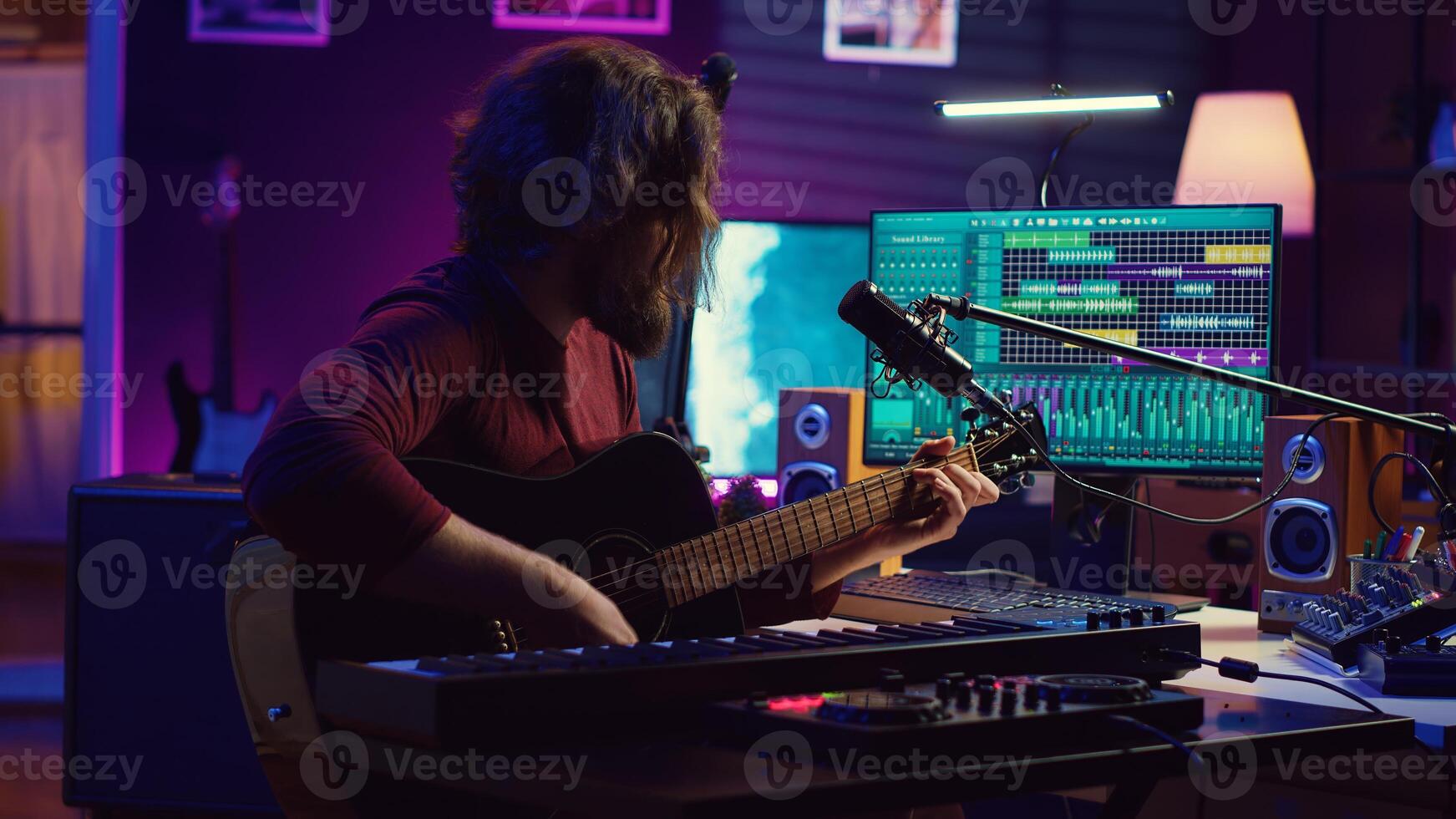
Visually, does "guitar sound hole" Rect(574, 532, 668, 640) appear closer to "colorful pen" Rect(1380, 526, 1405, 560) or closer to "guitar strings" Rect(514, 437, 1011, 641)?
"guitar strings" Rect(514, 437, 1011, 641)

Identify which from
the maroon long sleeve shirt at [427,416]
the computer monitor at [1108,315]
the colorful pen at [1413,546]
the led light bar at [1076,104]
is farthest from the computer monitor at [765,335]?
the colorful pen at [1413,546]

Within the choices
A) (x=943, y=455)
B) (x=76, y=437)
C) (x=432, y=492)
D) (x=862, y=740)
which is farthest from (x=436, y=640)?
(x=76, y=437)

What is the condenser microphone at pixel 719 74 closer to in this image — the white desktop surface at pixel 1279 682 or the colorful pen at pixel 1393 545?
the white desktop surface at pixel 1279 682

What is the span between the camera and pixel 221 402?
400 centimetres

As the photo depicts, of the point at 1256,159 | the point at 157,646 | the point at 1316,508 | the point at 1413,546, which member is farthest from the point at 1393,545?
the point at 1256,159

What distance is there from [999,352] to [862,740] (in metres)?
1.30

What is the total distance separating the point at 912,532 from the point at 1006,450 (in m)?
0.17

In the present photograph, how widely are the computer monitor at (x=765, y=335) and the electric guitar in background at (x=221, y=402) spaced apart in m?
1.44

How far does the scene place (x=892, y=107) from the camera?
4543mm

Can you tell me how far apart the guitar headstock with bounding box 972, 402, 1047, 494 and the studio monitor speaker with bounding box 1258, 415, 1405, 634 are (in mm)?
349

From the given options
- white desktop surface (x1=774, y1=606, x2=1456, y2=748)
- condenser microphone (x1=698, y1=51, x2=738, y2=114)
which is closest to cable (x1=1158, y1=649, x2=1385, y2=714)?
white desktop surface (x1=774, y1=606, x2=1456, y2=748)

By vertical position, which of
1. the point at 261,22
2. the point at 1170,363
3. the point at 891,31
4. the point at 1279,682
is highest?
the point at 891,31

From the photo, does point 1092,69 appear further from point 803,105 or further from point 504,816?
point 504,816

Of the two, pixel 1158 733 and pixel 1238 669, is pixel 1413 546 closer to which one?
pixel 1238 669
